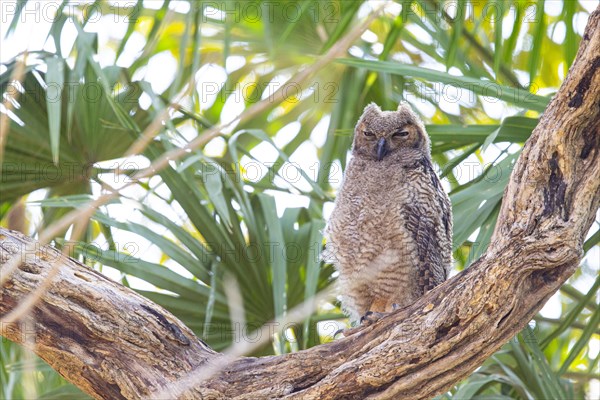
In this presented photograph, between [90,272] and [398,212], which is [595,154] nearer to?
[398,212]

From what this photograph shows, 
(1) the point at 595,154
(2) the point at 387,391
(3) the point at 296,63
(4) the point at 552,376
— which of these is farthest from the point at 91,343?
(3) the point at 296,63

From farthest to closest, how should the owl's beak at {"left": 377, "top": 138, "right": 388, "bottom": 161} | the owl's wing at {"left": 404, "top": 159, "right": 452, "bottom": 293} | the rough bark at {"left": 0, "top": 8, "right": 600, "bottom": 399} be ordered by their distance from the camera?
the owl's beak at {"left": 377, "top": 138, "right": 388, "bottom": 161}
the owl's wing at {"left": 404, "top": 159, "right": 452, "bottom": 293}
the rough bark at {"left": 0, "top": 8, "right": 600, "bottom": 399}

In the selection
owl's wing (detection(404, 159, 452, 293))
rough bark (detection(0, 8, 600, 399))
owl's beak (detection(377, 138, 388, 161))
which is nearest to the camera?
rough bark (detection(0, 8, 600, 399))

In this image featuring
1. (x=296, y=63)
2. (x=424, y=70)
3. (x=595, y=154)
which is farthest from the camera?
(x=296, y=63)

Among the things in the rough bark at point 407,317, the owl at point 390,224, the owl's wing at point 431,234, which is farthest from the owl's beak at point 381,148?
the rough bark at point 407,317

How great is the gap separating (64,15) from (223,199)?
1505 mm

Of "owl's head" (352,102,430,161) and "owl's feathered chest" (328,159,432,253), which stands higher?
"owl's head" (352,102,430,161)

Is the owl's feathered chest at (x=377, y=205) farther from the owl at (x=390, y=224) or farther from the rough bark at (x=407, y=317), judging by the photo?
the rough bark at (x=407, y=317)

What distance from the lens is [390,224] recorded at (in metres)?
3.96

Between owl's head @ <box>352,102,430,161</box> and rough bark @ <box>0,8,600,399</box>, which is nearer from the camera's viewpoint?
rough bark @ <box>0,8,600,399</box>

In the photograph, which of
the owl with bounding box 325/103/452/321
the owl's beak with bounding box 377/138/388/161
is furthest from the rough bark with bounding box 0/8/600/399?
the owl's beak with bounding box 377/138/388/161

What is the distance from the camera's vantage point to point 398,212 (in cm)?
396

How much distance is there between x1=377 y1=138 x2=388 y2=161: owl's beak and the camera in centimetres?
426

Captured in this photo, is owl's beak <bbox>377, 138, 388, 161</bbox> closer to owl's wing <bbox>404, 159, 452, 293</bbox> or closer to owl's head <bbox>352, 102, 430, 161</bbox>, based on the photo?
owl's head <bbox>352, 102, 430, 161</bbox>
